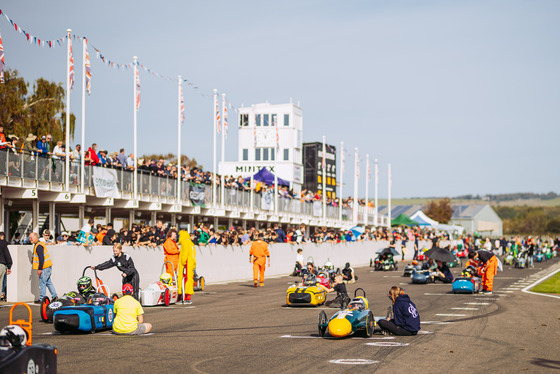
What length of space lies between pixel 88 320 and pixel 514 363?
26.6 feet

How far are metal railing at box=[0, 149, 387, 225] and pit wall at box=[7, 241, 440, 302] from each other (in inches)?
179

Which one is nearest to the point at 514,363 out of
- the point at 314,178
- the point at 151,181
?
the point at 151,181

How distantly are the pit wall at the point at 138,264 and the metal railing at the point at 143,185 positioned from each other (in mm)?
4552

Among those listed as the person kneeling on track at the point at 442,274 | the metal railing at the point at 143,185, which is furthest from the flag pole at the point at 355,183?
the person kneeling on track at the point at 442,274

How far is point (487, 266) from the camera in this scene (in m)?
25.6

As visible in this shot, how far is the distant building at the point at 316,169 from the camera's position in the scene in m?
82.0

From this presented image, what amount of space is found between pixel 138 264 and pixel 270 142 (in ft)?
190

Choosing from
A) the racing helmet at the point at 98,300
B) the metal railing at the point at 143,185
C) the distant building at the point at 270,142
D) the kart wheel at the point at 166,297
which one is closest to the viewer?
the racing helmet at the point at 98,300

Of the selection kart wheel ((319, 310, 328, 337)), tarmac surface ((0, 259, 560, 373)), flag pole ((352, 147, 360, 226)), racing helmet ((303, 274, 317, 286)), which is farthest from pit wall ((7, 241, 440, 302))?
flag pole ((352, 147, 360, 226))

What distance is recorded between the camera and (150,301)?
21.4 m

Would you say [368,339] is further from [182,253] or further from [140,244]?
[140,244]

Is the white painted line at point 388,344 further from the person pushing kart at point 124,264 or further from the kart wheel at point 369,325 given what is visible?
the person pushing kart at point 124,264

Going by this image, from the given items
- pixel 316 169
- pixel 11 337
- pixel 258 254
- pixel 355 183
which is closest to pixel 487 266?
pixel 258 254

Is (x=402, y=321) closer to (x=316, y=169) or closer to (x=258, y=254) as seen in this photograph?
(x=258, y=254)
